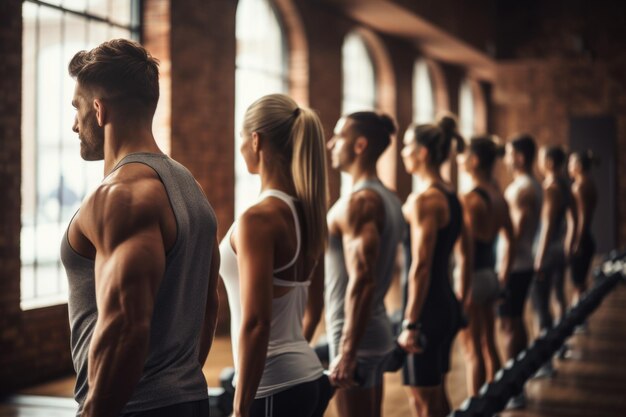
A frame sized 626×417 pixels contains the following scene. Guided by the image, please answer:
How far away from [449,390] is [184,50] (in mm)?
3387

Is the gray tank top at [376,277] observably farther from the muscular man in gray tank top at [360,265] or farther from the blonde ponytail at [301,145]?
the blonde ponytail at [301,145]

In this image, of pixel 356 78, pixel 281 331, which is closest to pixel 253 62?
pixel 356 78

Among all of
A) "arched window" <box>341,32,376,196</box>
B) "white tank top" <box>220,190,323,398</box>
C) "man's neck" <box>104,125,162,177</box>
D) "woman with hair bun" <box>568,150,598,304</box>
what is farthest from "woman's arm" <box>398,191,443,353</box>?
"arched window" <box>341,32,376,196</box>

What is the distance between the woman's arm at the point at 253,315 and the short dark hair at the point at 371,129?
3.68 feet

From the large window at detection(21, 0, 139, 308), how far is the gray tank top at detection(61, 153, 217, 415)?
424 centimetres

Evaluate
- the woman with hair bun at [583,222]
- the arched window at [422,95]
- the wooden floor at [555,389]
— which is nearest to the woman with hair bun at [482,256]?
the wooden floor at [555,389]

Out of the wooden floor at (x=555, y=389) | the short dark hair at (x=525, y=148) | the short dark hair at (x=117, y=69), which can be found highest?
the short dark hair at (x=525, y=148)

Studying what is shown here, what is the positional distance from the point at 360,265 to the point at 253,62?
636cm

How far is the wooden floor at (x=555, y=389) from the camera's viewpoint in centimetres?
487

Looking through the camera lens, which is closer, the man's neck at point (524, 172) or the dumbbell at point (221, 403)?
the dumbbell at point (221, 403)

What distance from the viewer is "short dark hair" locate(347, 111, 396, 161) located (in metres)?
3.12

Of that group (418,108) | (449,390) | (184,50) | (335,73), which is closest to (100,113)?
(449,390)

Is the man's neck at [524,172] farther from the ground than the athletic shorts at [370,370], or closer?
farther from the ground

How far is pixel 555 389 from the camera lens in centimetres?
564
